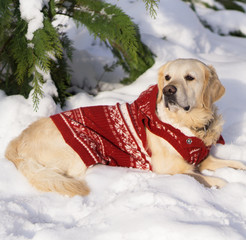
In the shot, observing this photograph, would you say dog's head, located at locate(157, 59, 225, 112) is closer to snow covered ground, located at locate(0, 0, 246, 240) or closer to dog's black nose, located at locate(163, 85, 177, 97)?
dog's black nose, located at locate(163, 85, 177, 97)

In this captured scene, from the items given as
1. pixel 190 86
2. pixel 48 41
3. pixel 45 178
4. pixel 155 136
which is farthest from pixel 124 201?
pixel 48 41

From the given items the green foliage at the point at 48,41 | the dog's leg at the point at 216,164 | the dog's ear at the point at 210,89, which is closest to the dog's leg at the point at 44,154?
the green foliage at the point at 48,41

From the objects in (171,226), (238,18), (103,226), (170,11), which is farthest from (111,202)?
(238,18)

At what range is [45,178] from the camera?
235 centimetres

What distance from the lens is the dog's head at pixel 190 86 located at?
2441 millimetres

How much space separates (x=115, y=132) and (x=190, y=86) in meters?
0.65

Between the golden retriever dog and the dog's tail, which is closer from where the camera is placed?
the dog's tail

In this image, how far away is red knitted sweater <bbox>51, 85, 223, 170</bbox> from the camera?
2.57 metres

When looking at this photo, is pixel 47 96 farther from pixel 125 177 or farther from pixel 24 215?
pixel 24 215

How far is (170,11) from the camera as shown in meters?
4.97

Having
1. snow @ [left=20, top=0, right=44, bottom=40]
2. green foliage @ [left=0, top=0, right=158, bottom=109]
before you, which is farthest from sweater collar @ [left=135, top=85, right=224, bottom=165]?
snow @ [left=20, top=0, right=44, bottom=40]

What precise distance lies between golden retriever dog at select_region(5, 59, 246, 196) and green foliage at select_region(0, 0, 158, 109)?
45 cm

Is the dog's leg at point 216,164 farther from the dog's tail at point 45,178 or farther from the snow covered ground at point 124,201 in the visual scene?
the dog's tail at point 45,178

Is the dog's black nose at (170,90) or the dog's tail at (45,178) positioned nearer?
the dog's tail at (45,178)
